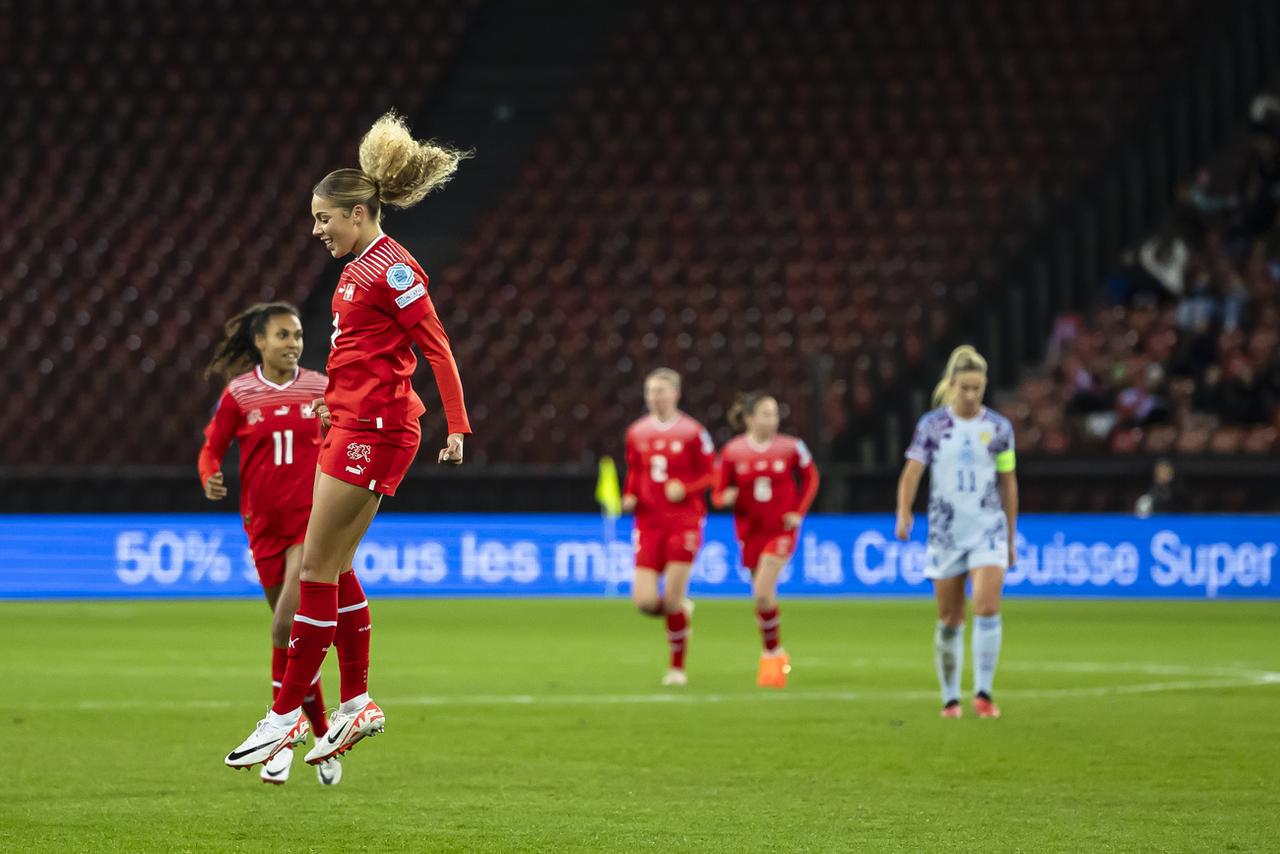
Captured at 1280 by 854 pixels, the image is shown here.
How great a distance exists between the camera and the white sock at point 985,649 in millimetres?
10859

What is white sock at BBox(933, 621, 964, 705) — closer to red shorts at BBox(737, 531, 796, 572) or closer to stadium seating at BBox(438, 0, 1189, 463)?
red shorts at BBox(737, 531, 796, 572)

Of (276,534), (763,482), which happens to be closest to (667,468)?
(763,482)

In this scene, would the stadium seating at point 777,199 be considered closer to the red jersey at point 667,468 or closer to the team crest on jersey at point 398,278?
the red jersey at point 667,468

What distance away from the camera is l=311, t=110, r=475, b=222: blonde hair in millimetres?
6949

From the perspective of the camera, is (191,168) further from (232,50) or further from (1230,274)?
(1230,274)

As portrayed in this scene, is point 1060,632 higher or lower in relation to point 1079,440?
lower

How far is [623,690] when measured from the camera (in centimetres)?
1272

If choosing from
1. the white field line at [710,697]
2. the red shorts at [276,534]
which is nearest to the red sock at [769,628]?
the white field line at [710,697]

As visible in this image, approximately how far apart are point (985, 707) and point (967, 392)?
5.70ft

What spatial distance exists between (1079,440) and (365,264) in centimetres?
1740

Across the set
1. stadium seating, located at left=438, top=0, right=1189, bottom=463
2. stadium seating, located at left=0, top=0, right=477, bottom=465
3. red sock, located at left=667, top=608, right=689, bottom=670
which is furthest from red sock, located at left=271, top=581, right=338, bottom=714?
stadium seating, located at left=0, top=0, right=477, bottom=465

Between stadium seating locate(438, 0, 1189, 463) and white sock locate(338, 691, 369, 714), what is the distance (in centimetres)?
1714

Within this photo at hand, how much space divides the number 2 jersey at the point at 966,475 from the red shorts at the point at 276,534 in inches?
142

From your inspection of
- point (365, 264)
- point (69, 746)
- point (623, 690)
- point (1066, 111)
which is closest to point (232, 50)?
point (1066, 111)
